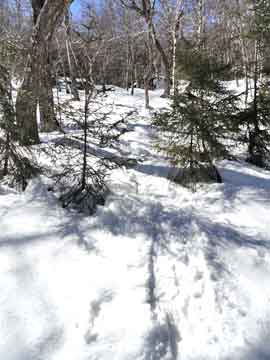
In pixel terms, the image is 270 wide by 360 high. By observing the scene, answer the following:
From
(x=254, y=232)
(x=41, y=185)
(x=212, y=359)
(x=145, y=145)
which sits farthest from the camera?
(x=145, y=145)

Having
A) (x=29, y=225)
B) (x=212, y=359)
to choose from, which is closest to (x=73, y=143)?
(x=29, y=225)

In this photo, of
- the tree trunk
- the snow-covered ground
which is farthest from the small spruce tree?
the tree trunk

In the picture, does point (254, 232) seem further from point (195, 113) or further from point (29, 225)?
point (29, 225)

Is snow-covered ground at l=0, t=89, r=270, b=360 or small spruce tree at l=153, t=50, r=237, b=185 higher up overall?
small spruce tree at l=153, t=50, r=237, b=185

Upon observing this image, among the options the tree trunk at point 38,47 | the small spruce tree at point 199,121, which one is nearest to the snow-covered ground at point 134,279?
the small spruce tree at point 199,121

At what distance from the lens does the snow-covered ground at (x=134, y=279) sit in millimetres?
2113

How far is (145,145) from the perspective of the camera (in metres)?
7.16

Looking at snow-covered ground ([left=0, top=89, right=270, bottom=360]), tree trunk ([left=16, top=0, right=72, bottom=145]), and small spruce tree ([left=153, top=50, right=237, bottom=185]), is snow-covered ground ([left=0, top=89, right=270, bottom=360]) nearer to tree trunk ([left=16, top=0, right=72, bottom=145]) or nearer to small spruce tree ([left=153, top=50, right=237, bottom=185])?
small spruce tree ([left=153, top=50, right=237, bottom=185])

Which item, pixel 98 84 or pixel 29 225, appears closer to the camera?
pixel 29 225

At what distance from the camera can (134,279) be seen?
274 centimetres

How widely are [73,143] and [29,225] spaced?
4.58 feet

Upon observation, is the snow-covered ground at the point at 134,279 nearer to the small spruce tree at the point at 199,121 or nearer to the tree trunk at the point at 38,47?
the small spruce tree at the point at 199,121

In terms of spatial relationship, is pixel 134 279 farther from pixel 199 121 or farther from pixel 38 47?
pixel 38 47

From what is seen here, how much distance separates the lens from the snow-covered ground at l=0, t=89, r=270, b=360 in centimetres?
211
